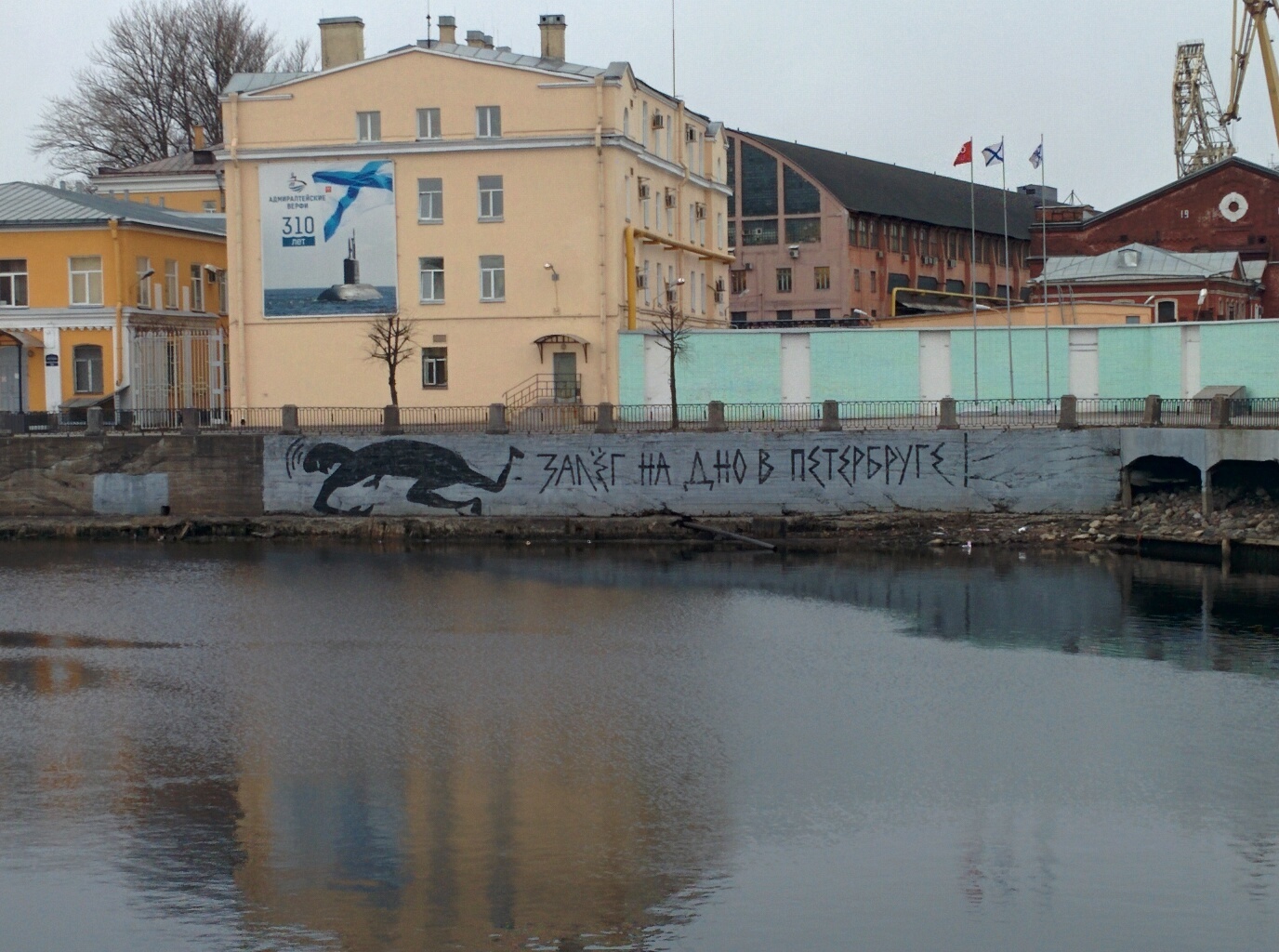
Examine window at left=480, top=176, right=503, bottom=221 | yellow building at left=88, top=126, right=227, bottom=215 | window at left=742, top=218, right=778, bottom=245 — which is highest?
yellow building at left=88, top=126, right=227, bottom=215

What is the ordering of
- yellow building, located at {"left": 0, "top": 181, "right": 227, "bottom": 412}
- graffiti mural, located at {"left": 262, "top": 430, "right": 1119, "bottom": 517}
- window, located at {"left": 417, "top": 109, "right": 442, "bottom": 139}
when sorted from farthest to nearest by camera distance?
yellow building, located at {"left": 0, "top": 181, "right": 227, "bottom": 412} → window, located at {"left": 417, "top": 109, "right": 442, "bottom": 139} → graffiti mural, located at {"left": 262, "top": 430, "right": 1119, "bottom": 517}

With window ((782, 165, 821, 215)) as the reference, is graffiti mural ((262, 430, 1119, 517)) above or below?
below

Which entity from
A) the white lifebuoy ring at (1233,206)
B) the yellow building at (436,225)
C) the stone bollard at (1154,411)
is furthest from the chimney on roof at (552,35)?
the white lifebuoy ring at (1233,206)

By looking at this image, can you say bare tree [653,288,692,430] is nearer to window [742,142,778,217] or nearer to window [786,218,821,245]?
window [786,218,821,245]

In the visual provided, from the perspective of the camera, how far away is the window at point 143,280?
5738cm

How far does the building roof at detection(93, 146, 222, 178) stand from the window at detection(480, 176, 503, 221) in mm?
24008

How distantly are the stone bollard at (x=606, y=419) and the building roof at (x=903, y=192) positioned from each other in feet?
137

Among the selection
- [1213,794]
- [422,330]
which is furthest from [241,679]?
[422,330]

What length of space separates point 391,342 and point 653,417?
10113 millimetres

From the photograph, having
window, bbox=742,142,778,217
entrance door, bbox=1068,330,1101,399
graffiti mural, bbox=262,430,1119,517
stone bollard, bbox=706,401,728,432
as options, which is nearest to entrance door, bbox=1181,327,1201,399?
entrance door, bbox=1068,330,1101,399

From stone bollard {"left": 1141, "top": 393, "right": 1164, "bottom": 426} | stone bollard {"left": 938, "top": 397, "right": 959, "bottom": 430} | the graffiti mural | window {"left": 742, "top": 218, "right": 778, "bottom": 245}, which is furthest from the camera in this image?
window {"left": 742, "top": 218, "right": 778, "bottom": 245}

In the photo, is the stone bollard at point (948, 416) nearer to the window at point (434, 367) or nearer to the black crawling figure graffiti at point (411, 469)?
the black crawling figure graffiti at point (411, 469)

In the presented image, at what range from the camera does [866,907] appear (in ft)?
58.6

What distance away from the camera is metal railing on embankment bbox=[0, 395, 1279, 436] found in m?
46.7
